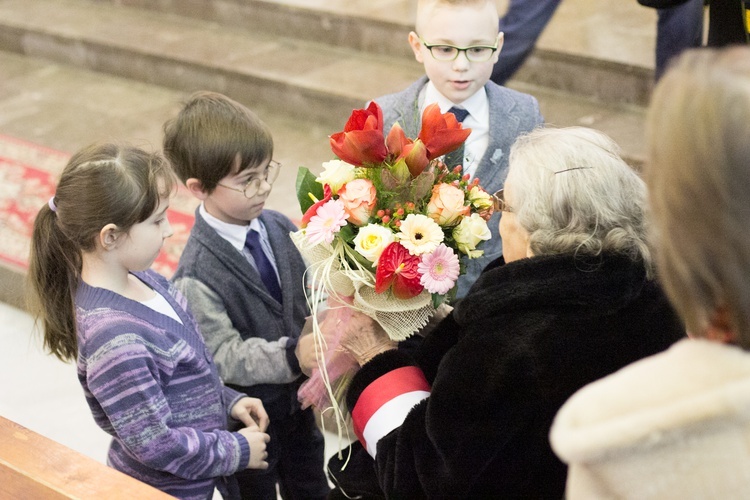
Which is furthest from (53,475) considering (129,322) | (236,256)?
(236,256)

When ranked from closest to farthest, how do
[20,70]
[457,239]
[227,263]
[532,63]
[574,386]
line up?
[574,386]
[457,239]
[227,263]
[532,63]
[20,70]

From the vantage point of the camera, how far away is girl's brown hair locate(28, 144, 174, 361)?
1803 mm

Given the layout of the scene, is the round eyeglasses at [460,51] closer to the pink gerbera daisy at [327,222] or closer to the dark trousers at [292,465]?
the pink gerbera daisy at [327,222]

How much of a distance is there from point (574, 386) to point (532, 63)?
3.31m

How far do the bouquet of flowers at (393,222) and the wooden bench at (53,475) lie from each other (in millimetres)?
481

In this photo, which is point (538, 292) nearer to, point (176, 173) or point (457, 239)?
point (457, 239)

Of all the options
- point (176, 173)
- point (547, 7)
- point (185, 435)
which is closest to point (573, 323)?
point (185, 435)

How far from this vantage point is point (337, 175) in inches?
72.0

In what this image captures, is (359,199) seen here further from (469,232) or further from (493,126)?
(493,126)

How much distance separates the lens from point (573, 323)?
4.87 ft

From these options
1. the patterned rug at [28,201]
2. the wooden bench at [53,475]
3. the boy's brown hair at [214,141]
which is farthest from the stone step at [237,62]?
the wooden bench at [53,475]

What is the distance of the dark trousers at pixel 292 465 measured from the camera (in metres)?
2.31

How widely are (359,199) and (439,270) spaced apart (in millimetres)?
205

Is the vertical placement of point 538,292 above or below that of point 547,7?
above
